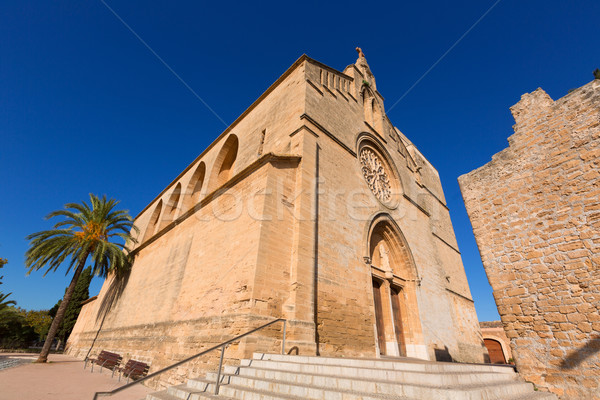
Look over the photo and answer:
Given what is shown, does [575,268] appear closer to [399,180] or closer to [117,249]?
[399,180]

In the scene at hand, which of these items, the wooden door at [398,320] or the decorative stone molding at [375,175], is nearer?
the wooden door at [398,320]

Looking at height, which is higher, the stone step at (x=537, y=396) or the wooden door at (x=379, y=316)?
the wooden door at (x=379, y=316)

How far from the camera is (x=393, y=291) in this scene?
1031 cm

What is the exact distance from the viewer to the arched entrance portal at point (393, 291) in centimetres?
915

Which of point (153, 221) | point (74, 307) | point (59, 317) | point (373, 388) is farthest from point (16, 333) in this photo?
point (373, 388)

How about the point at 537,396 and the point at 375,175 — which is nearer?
the point at 537,396

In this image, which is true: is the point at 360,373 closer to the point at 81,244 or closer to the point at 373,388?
the point at 373,388

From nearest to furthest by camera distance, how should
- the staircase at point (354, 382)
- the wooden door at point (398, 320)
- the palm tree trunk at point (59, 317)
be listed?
the staircase at point (354, 382) → the wooden door at point (398, 320) → the palm tree trunk at point (59, 317)

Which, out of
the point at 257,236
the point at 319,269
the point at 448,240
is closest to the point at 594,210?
the point at 319,269

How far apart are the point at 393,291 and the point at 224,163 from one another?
9897 millimetres

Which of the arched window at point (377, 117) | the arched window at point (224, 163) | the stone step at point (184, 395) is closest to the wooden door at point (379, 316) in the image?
the stone step at point (184, 395)

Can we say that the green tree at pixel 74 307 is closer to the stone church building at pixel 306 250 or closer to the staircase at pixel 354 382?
the stone church building at pixel 306 250

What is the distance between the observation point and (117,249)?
1492 centimetres

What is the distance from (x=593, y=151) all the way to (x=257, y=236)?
6247 mm
